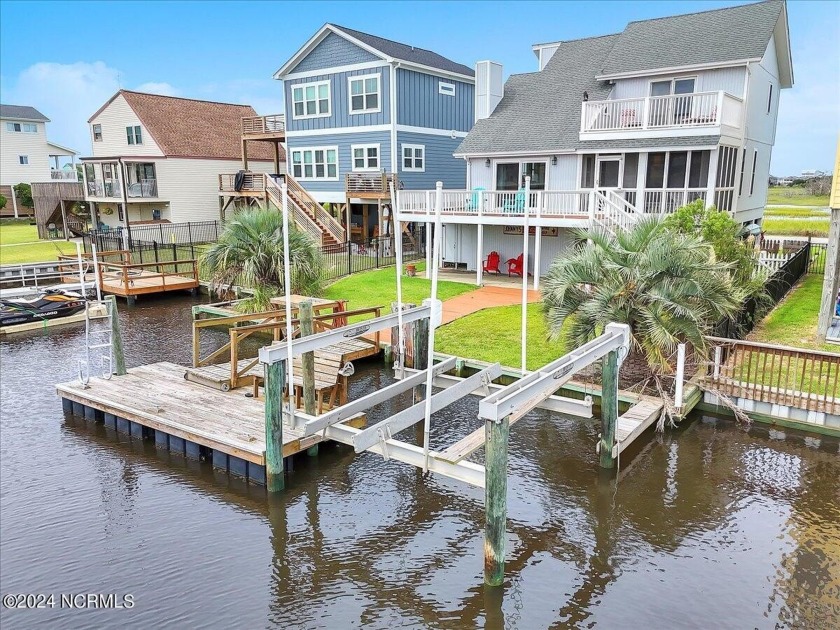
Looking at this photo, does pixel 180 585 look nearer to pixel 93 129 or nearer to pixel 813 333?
pixel 813 333

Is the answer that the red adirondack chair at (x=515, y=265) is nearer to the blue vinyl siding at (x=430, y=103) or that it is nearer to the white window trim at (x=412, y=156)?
the white window trim at (x=412, y=156)

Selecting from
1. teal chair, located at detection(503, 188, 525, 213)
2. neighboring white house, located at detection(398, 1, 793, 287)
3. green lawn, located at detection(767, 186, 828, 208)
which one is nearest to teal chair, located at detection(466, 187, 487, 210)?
neighboring white house, located at detection(398, 1, 793, 287)

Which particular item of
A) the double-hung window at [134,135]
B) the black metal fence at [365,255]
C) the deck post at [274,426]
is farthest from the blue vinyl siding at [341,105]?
the deck post at [274,426]

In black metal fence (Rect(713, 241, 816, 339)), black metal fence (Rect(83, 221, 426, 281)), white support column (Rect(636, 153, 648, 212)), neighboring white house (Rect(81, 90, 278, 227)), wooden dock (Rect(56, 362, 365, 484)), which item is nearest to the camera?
wooden dock (Rect(56, 362, 365, 484))

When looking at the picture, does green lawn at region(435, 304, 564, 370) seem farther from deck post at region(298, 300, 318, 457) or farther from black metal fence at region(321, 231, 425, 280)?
black metal fence at region(321, 231, 425, 280)

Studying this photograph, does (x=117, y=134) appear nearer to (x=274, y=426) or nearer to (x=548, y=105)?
(x=548, y=105)

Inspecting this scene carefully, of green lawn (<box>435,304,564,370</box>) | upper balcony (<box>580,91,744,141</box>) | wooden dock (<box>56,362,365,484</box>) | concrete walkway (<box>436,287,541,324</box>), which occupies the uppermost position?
upper balcony (<box>580,91,744,141</box>)
